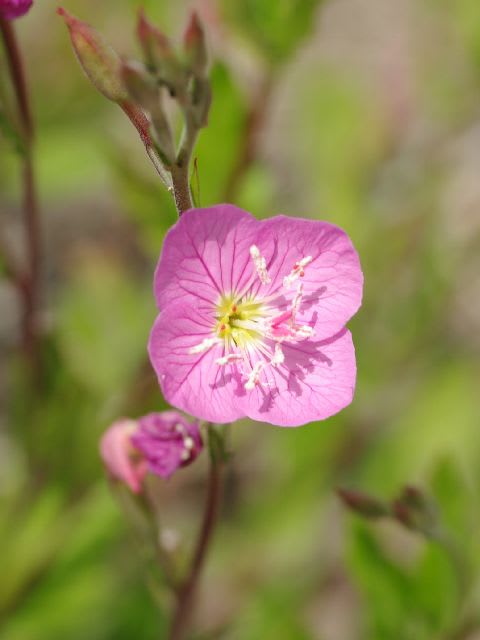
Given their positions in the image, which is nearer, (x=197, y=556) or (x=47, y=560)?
(x=197, y=556)

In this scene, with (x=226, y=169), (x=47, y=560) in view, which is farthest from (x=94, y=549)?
(x=226, y=169)

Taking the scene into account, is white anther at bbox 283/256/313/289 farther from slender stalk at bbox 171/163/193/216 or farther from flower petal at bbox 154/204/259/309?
slender stalk at bbox 171/163/193/216

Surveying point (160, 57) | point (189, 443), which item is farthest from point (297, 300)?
point (160, 57)

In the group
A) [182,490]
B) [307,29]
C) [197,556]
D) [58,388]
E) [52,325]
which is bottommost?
[182,490]

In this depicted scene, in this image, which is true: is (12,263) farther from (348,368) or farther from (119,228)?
(119,228)

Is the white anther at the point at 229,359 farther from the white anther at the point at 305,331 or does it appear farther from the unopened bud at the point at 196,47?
the unopened bud at the point at 196,47

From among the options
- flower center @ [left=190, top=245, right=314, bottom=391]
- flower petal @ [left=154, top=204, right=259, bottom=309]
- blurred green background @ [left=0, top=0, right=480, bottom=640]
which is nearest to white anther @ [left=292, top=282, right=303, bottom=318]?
flower center @ [left=190, top=245, right=314, bottom=391]

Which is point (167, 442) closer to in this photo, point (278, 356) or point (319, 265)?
point (278, 356)

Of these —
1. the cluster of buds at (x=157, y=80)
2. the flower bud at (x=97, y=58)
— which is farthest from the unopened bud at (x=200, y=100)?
the flower bud at (x=97, y=58)
